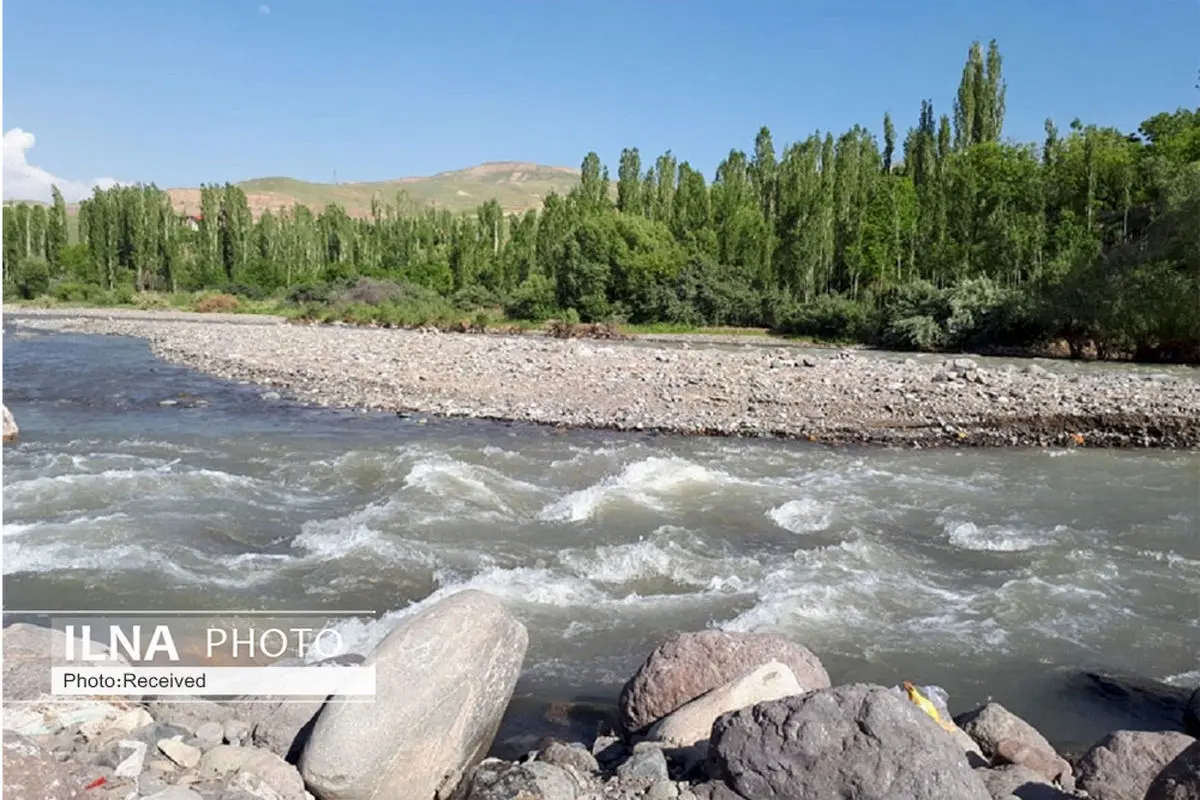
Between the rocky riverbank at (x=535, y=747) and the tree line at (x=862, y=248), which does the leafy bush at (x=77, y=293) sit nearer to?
the tree line at (x=862, y=248)

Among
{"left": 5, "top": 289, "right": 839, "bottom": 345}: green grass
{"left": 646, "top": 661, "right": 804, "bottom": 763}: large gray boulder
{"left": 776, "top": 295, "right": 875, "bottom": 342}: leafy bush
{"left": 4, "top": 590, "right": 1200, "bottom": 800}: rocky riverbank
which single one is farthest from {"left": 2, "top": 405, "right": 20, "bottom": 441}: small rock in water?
{"left": 776, "top": 295, "right": 875, "bottom": 342}: leafy bush

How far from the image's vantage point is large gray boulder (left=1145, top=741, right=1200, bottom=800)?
3.41 metres

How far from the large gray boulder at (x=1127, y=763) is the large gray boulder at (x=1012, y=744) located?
0.54ft

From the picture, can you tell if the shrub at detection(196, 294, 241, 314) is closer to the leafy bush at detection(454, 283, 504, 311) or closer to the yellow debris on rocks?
the leafy bush at detection(454, 283, 504, 311)

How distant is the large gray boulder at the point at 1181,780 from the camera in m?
3.41

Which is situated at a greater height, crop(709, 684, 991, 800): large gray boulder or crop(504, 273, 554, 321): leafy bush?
crop(504, 273, 554, 321): leafy bush

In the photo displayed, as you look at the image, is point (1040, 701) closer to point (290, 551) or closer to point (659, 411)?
point (290, 551)

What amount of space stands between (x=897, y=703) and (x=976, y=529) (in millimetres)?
6820

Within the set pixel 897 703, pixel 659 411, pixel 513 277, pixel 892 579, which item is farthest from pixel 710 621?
pixel 513 277

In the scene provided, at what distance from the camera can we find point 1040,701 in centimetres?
612

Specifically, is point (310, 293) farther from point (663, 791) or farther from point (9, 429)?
point (663, 791)

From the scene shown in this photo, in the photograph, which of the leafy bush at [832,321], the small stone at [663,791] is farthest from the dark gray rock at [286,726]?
the leafy bush at [832,321]

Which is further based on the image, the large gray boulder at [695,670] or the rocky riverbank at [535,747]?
the large gray boulder at [695,670]

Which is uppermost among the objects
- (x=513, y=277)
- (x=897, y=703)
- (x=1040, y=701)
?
(x=513, y=277)
